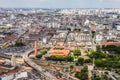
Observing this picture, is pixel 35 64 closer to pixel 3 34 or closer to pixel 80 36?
pixel 80 36

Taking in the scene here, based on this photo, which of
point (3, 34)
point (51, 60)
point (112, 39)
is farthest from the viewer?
point (3, 34)

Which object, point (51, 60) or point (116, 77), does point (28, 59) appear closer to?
point (51, 60)

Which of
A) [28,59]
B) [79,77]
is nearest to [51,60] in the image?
[28,59]

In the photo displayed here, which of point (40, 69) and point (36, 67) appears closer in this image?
point (40, 69)

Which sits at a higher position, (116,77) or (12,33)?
(12,33)

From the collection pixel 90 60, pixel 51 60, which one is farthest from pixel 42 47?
pixel 90 60

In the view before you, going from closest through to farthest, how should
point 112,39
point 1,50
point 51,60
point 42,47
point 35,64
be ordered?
point 35,64 → point 51,60 → point 1,50 → point 42,47 → point 112,39

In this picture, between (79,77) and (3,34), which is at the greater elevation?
(3,34)

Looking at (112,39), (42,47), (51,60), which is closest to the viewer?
(51,60)

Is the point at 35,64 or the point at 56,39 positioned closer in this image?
the point at 35,64
